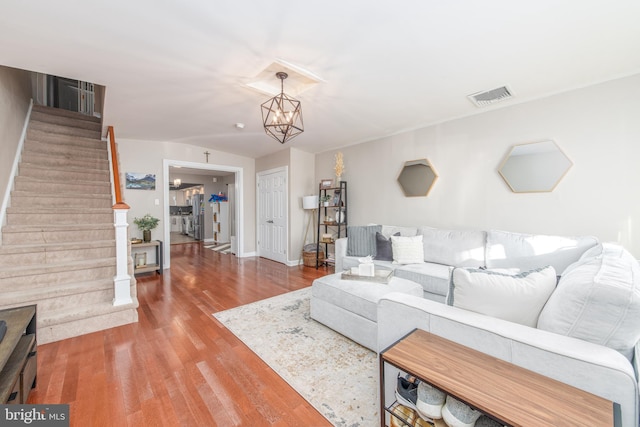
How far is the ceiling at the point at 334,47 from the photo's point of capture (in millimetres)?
1688

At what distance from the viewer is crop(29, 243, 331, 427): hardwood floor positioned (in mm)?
1522

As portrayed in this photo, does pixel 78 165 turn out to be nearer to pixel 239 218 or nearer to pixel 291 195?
pixel 239 218

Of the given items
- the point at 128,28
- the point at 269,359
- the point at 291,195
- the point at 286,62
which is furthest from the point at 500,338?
the point at 291,195

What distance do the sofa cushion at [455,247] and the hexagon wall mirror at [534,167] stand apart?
2.32 feet

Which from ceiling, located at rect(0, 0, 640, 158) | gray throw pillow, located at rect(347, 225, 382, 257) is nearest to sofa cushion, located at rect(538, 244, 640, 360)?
Result: ceiling, located at rect(0, 0, 640, 158)

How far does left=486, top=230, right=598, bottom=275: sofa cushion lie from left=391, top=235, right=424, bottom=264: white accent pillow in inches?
29.2

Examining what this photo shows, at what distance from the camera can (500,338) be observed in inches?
42.4

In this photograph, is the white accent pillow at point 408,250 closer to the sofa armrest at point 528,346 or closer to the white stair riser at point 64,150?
the sofa armrest at point 528,346

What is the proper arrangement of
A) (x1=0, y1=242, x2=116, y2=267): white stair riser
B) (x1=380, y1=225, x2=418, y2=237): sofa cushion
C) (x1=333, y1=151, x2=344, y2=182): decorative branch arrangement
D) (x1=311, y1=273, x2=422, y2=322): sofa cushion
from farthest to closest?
(x1=333, y1=151, x2=344, y2=182): decorative branch arrangement → (x1=380, y1=225, x2=418, y2=237): sofa cushion → (x1=0, y1=242, x2=116, y2=267): white stair riser → (x1=311, y1=273, x2=422, y2=322): sofa cushion

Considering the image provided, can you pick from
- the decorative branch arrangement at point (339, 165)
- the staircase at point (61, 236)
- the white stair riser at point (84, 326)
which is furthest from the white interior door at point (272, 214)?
the white stair riser at point (84, 326)

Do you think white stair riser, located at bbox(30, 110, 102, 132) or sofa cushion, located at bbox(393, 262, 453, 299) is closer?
sofa cushion, located at bbox(393, 262, 453, 299)

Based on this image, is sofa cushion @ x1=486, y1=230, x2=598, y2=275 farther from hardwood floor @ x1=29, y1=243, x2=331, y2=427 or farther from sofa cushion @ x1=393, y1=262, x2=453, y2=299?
hardwood floor @ x1=29, y1=243, x2=331, y2=427

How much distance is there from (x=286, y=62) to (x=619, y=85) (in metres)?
3.13

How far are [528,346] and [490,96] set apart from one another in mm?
2846
